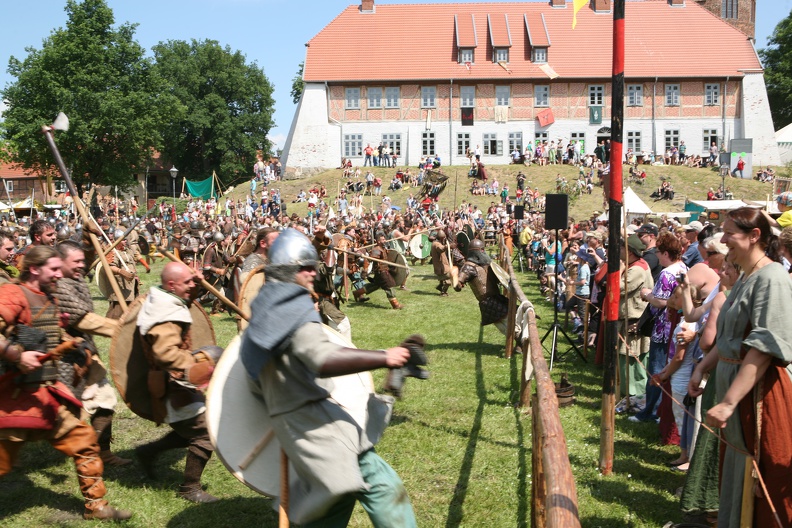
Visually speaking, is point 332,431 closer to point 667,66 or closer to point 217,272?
point 217,272

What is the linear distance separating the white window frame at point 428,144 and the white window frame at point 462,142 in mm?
1716

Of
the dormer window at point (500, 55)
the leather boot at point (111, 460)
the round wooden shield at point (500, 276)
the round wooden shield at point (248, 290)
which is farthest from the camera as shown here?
the dormer window at point (500, 55)

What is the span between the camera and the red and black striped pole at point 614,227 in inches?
201

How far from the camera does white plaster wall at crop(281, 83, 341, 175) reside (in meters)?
50.9

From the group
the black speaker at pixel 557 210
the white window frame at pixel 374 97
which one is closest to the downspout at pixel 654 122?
the white window frame at pixel 374 97

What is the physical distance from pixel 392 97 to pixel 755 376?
4945cm

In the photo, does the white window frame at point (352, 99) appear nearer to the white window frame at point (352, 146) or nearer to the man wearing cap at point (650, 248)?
the white window frame at point (352, 146)

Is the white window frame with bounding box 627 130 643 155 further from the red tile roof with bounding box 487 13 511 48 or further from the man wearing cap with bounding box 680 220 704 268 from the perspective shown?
the man wearing cap with bounding box 680 220 704 268

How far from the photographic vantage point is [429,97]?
51.1 metres

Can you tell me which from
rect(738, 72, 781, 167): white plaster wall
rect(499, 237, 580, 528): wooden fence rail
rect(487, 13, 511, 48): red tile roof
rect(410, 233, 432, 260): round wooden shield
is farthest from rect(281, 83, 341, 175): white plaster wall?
rect(499, 237, 580, 528): wooden fence rail

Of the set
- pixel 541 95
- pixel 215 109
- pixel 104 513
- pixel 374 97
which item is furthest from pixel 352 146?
pixel 104 513

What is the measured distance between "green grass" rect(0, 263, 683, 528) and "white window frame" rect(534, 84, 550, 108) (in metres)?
44.2

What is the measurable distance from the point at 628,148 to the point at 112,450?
4836cm

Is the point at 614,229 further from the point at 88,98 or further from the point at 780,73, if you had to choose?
the point at 780,73
